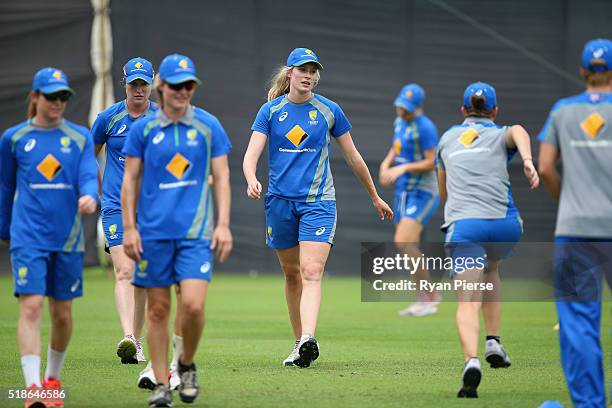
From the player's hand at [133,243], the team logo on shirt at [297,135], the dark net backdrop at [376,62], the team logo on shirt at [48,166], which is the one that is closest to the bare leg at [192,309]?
the player's hand at [133,243]

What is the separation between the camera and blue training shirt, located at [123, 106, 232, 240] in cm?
662

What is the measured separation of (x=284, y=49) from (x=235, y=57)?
2.73ft

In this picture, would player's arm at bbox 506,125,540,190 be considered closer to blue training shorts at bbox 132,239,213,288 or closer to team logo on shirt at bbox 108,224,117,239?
blue training shorts at bbox 132,239,213,288

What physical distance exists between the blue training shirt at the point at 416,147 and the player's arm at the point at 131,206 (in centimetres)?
794

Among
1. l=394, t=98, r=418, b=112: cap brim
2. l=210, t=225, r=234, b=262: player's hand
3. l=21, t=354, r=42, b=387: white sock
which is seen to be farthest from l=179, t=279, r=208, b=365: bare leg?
l=394, t=98, r=418, b=112: cap brim

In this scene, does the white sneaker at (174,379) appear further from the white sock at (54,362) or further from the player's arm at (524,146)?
the player's arm at (524,146)

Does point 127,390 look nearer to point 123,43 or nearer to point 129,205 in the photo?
point 129,205

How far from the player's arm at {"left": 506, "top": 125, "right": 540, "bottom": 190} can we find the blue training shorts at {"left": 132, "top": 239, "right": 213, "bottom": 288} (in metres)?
2.21

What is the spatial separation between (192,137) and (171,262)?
2.43 feet

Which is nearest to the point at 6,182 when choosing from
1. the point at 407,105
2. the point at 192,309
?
the point at 192,309

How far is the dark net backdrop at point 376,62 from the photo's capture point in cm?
1909

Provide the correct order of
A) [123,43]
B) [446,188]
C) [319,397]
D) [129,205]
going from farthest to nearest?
1. [123,43]
2. [446,188]
3. [319,397]
4. [129,205]

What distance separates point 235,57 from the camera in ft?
62.8

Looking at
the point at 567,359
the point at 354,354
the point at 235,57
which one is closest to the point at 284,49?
the point at 235,57
